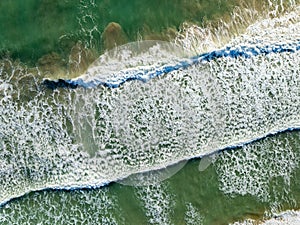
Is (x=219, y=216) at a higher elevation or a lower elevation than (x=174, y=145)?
lower

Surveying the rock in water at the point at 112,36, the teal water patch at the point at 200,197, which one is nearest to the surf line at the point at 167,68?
the rock in water at the point at 112,36

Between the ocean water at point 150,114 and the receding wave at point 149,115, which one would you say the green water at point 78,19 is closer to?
the ocean water at point 150,114

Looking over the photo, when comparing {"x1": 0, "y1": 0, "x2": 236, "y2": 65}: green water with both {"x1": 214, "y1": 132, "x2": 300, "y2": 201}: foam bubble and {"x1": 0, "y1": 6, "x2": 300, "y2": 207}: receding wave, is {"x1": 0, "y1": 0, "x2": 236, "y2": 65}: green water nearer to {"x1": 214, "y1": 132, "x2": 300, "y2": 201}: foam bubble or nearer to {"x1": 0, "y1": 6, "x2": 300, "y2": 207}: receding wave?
→ {"x1": 0, "y1": 6, "x2": 300, "y2": 207}: receding wave

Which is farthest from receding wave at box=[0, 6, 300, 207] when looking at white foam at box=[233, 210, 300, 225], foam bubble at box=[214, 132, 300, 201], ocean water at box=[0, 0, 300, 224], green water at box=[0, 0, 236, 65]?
white foam at box=[233, 210, 300, 225]

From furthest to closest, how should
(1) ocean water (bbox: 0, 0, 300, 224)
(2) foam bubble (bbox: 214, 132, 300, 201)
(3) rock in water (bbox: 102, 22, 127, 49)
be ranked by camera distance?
(2) foam bubble (bbox: 214, 132, 300, 201) → (3) rock in water (bbox: 102, 22, 127, 49) → (1) ocean water (bbox: 0, 0, 300, 224)

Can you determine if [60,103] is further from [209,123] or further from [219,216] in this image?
[219,216]

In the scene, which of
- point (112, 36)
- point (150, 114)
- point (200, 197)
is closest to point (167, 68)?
point (150, 114)

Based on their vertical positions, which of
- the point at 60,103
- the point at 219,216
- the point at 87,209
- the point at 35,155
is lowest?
the point at 219,216

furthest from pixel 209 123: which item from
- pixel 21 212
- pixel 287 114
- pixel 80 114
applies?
pixel 21 212

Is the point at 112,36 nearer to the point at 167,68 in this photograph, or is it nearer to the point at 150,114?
the point at 167,68
